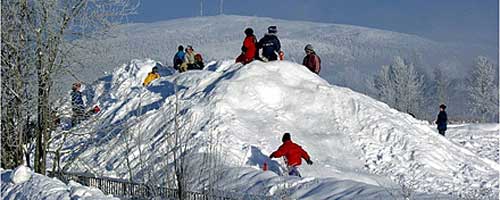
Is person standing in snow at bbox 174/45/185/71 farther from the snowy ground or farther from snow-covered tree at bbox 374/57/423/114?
snow-covered tree at bbox 374/57/423/114

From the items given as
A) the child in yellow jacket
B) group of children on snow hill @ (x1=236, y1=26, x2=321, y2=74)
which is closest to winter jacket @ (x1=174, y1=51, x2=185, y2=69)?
the child in yellow jacket

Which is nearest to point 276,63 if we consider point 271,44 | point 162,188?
point 271,44

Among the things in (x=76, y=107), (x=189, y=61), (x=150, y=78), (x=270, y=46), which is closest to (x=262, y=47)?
(x=270, y=46)

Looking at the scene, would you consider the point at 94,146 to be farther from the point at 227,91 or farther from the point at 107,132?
the point at 227,91

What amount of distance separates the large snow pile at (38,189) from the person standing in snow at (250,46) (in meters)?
9.67

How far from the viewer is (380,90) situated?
9031 cm

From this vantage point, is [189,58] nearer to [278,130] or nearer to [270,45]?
[270,45]

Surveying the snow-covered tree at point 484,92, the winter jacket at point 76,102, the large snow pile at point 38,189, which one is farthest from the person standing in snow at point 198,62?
the snow-covered tree at point 484,92

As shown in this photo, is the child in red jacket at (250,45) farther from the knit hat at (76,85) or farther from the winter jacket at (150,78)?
the knit hat at (76,85)

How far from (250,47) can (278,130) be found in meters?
3.32

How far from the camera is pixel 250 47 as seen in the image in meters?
26.5

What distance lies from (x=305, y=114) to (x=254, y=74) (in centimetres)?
198

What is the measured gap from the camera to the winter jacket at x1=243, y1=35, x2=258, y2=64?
26.0 m

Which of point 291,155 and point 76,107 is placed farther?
point 76,107
